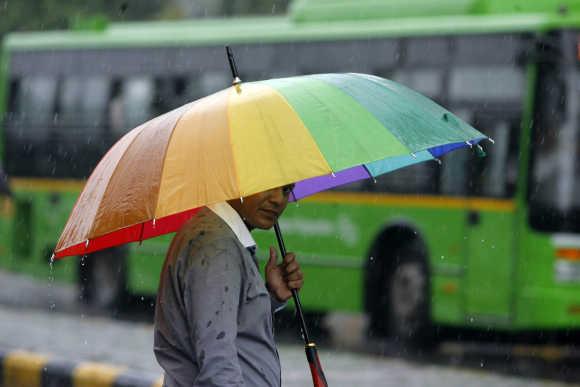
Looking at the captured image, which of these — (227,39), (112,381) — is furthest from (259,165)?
(227,39)

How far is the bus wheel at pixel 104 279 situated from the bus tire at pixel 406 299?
11.8ft

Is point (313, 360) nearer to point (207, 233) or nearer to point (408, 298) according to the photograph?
point (207, 233)

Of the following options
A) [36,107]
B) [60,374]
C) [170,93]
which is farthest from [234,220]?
[36,107]

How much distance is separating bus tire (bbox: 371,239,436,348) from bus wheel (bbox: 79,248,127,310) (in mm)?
3602

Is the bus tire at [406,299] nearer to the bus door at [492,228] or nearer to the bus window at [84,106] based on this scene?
the bus door at [492,228]

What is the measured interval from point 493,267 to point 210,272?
8466 millimetres

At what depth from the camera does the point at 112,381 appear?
863cm

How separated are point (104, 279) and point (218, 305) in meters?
12.5

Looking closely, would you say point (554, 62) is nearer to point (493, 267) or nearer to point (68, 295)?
point (493, 267)

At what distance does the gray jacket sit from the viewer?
354 centimetres

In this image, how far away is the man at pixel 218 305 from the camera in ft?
11.6

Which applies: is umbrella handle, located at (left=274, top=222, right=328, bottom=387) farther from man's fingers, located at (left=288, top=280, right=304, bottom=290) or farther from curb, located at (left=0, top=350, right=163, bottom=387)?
curb, located at (left=0, top=350, right=163, bottom=387)

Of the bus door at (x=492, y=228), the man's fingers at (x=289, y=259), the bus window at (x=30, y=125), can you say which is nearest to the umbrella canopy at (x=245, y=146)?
the man's fingers at (x=289, y=259)

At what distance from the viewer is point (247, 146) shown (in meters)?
3.81
